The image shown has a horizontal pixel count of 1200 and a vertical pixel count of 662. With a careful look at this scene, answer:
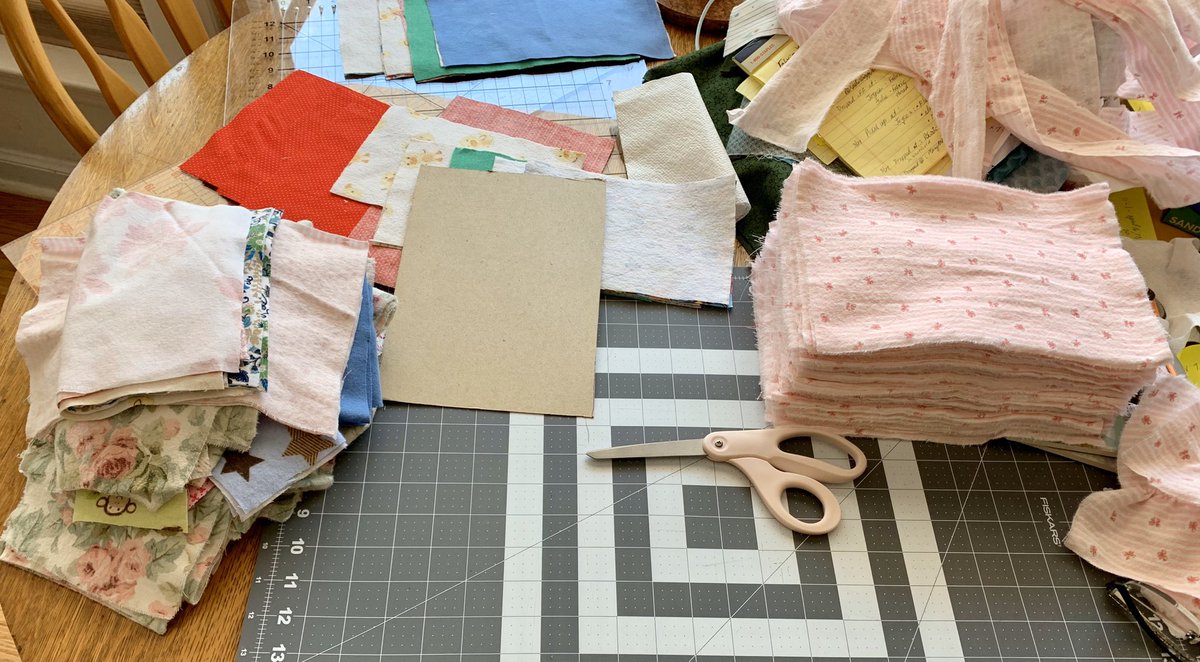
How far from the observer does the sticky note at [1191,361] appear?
0.93 m

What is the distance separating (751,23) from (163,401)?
Answer: 0.83 metres

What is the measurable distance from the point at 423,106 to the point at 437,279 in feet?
1.00

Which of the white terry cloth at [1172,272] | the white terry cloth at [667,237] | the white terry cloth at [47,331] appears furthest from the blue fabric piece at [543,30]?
the white terry cloth at [1172,272]

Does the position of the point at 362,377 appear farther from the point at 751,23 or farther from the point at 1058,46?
the point at 1058,46

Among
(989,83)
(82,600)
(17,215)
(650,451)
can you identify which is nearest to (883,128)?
(989,83)

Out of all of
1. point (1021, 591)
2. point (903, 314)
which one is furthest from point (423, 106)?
point (1021, 591)

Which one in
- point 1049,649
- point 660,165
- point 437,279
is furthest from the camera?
point 660,165

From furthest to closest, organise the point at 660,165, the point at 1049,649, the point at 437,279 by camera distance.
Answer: the point at 660,165 → the point at 437,279 → the point at 1049,649

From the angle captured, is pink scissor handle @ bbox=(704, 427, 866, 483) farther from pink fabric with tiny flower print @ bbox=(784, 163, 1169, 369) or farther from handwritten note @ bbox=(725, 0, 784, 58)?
handwritten note @ bbox=(725, 0, 784, 58)

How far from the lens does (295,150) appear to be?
1092 millimetres

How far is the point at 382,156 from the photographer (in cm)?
110

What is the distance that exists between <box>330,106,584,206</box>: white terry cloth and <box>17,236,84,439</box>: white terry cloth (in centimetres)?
33

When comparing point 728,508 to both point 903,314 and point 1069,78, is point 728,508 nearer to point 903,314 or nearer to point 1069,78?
point 903,314

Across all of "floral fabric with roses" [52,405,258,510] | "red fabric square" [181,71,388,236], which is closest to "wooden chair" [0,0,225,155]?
"red fabric square" [181,71,388,236]
